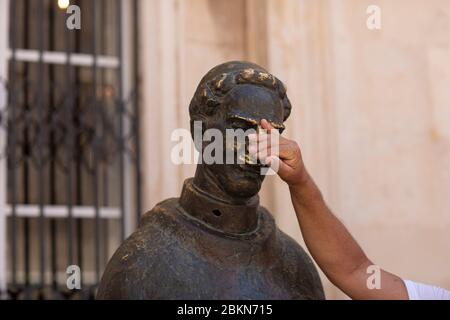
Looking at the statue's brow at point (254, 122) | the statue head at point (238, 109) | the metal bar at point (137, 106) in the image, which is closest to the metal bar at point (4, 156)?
the metal bar at point (137, 106)

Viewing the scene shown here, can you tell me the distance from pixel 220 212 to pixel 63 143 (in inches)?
166

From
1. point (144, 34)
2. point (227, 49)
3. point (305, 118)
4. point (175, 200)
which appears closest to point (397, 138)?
point (305, 118)

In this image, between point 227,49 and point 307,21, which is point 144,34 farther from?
point 307,21

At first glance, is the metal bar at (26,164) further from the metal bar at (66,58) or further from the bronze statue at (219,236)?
the bronze statue at (219,236)

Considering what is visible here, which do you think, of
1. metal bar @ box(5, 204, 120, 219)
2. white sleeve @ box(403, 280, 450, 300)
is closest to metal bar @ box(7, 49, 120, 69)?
metal bar @ box(5, 204, 120, 219)

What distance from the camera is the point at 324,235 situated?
3027 mm

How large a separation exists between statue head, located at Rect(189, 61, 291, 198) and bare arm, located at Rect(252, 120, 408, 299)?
7 cm

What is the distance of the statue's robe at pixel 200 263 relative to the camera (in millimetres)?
2801

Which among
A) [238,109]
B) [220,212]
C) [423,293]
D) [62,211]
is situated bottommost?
[62,211]

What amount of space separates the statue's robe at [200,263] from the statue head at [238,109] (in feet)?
0.25

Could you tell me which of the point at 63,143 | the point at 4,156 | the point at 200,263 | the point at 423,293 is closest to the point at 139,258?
the point at 200,263

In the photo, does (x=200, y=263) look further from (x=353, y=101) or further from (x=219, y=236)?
(x=353, y=101)

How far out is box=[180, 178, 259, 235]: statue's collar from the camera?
293 cm

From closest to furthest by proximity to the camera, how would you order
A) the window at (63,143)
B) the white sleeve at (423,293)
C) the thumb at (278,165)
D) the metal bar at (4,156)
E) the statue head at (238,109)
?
the thumb at (278,165) → the statue head at (238,109) → the white sleeve at (423,293) → the metal bar at (4,156) → the window at (63,143)
